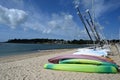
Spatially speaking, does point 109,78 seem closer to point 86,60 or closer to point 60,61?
point 86,60

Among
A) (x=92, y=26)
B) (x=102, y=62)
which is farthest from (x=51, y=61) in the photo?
(x=92, y=26)

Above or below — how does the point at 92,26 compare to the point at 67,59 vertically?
above

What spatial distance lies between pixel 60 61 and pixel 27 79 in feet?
14.5

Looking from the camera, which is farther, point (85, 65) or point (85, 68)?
point (85, 65)

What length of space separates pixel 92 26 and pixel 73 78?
25122 millimetres

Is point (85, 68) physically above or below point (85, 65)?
below

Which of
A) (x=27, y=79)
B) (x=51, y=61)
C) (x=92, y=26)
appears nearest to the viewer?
(x=27, y=79)

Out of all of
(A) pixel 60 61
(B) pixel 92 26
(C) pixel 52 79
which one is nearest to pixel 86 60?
(A) pixel 60 61

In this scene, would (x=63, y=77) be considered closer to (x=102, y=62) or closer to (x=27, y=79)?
(x=27, y=79)

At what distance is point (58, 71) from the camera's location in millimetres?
11594

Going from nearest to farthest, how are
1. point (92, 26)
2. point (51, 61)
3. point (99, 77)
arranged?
point (99, 77), point (51, 61), point (92, 26)

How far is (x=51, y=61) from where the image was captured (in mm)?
14672

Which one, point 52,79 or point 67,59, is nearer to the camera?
point 52,79

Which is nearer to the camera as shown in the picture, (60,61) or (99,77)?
(99,77)
